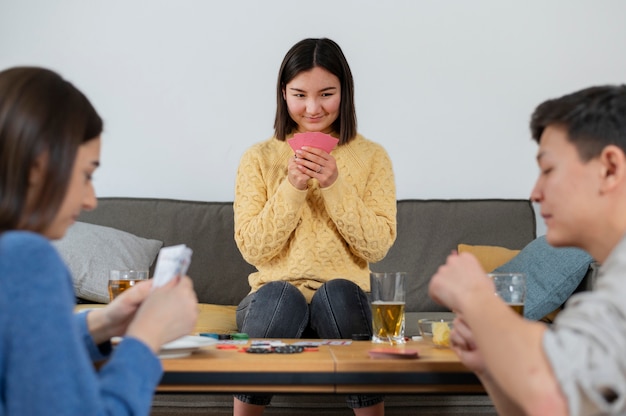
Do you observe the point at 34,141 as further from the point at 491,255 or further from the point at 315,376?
the point at 491,255

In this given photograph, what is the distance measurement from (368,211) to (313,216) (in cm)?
18

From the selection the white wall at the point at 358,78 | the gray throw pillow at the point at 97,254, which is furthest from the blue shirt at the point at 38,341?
the white wall at the point at 358,78

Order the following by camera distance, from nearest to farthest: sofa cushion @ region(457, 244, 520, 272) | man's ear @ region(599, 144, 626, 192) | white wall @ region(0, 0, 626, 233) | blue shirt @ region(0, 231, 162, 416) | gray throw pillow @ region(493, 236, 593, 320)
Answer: blue shirt @ region(0, 231, 162, 416), man's ear @ region(599, 144, 626, 192), gray throw pillow @ region(493, 236, 593, 320), sofa cushion @ region(457, 244, 520, 272), white wall @ region(0, 0, 626, 233)

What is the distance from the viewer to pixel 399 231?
357 centimetres

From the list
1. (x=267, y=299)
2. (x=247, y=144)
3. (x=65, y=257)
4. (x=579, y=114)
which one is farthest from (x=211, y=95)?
(x=579, y=114)

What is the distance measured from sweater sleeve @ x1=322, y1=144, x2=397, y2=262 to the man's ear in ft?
3.92

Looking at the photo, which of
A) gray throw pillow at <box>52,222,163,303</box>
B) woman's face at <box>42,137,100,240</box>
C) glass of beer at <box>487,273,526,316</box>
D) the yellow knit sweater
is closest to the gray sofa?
gray throw pillow at <box>52,222,163,303</box>

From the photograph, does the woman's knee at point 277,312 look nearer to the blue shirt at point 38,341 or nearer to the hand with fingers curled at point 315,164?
the hand with fingers curled at point 315,164

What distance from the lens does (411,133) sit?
388 cm

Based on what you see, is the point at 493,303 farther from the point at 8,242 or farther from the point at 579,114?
the point at 8,242

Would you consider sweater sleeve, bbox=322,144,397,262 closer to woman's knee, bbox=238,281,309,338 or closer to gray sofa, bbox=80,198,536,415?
woman's knee, bbox=238,281,309,338

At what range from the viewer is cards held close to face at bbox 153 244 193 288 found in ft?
4.35

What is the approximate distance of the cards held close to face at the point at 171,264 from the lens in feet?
4.35

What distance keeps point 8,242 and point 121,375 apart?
23cm
